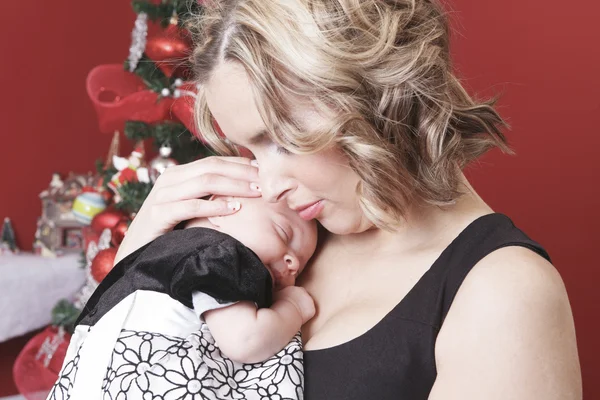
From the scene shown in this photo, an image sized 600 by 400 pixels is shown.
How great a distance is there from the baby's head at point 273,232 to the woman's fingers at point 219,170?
0.16 feet

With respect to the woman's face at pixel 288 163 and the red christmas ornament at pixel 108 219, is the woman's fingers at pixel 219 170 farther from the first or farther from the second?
the red christmas ornament at pixel 108 219

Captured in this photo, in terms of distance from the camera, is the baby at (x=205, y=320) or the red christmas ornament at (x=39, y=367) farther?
the red christmas ornament at (x=39, y=367)

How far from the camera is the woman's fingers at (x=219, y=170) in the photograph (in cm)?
139

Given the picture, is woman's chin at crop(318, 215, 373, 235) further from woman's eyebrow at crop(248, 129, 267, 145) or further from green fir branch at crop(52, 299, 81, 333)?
green fir branch at crop(52, 299, 81, 333)

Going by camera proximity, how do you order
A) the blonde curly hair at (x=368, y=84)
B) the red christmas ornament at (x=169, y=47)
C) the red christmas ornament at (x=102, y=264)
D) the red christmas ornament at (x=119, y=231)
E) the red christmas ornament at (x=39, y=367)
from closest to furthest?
the blonde curly hair at (x=368, y=84) < the red christmas ornament at (x=169, y=47) < the red christmas ornament at (x=102, y=264) < the red christmas ornament at (x=119, y=231) < the red christmas ornament at (x=39, y=367)

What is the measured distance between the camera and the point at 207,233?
52.9 inches

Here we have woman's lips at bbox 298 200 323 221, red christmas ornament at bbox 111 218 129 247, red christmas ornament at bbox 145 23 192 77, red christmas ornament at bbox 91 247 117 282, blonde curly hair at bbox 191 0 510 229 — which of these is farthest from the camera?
red christmas ornament at bbox 111 218 129 247

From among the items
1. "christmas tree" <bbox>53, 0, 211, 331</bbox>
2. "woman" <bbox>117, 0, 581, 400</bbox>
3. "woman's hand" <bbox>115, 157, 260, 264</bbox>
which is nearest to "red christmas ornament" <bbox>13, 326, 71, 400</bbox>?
"christmas tree" <bbox>53, 0, 211, 331</bbox>

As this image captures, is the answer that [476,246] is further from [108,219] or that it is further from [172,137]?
[108,219]

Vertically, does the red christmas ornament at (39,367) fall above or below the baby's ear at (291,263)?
below

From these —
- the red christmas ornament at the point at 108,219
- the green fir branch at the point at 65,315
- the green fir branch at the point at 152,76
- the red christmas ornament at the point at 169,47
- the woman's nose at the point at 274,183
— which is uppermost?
the woman's nose at the point at 274,183

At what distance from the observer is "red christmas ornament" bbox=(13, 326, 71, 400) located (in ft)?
10.6

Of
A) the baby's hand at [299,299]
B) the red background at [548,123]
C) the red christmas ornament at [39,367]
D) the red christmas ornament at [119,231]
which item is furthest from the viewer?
the red christmas ornament at [39,367]

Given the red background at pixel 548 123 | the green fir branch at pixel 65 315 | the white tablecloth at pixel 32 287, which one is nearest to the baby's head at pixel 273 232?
the red background at pixel 548 123
